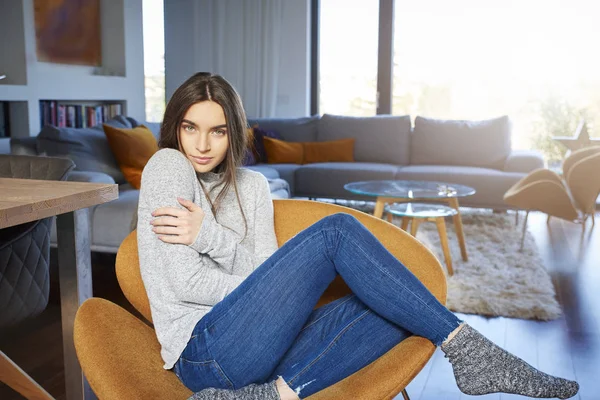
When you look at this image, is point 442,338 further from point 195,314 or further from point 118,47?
point 118,47

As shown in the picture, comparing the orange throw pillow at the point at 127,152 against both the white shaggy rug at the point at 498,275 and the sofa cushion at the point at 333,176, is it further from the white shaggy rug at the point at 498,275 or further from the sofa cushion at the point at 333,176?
the white shaggy rug at the point at 498,275

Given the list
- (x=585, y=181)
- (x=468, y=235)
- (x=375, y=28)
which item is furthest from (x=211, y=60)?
(x=585, y=181)

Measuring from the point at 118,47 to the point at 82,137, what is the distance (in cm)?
262

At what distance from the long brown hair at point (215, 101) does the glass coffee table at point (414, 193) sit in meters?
2.22

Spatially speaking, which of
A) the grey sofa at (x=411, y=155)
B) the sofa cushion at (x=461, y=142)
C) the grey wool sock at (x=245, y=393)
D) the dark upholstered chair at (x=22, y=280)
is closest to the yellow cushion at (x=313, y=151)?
the grey sofa at (x=411, y=155)

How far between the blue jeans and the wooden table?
0.38 meters

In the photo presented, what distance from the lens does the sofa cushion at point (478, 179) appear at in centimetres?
499

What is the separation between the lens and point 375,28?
6844 mm

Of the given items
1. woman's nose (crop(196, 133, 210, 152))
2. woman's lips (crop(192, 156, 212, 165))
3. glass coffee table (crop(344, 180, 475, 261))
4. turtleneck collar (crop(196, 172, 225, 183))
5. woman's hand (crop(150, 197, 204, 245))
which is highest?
woman's nose (crop(196, 133, 210, 152))

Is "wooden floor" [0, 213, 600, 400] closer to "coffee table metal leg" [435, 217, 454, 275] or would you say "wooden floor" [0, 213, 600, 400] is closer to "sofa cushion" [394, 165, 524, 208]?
"coffee table metal leg" [435, 217, 454, 275]

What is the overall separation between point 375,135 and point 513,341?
3317 millimetres

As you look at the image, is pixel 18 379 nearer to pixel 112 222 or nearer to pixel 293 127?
pixel 112 222

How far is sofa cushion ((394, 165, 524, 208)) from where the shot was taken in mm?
4988

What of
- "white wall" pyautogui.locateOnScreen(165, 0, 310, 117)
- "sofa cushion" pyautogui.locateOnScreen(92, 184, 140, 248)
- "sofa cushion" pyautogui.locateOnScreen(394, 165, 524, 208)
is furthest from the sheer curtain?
"sofa cushion" pyautogui.locateOnScreen(92, 184, 140, 248)
